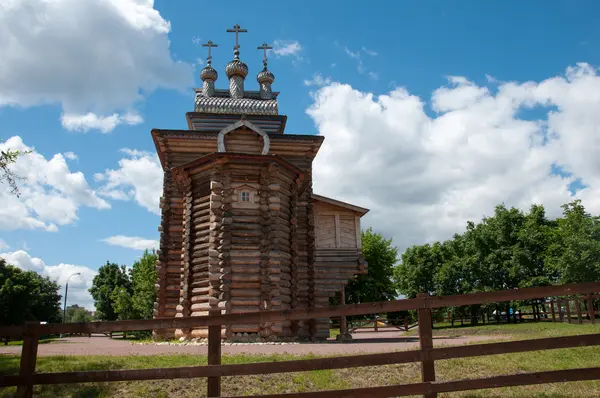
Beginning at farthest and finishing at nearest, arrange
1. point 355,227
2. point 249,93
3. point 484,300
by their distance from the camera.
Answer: point 249,93 < point 355,227 < point 484,300

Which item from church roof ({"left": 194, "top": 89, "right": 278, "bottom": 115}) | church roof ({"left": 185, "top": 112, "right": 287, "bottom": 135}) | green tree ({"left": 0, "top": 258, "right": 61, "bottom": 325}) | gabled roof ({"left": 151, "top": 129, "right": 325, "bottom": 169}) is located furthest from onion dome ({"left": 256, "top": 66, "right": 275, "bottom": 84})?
green tree ({"left": 0, "top": 258, "right": 61, "bottom": 325})

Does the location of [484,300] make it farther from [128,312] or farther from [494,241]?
[128,312]

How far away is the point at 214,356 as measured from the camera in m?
6.65

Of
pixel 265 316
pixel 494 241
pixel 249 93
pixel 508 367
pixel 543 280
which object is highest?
pixel 249 93

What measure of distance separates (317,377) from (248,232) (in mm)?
10797

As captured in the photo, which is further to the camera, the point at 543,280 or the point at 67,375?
the point at 543,280

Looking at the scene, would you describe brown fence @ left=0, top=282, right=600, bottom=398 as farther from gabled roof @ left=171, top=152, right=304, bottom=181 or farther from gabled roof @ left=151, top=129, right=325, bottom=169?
gabled roof @ left=151, top=129, right=325, bottom=169

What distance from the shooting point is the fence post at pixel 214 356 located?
662 cm

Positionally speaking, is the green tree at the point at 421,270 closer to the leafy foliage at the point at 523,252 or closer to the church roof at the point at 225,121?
the leafy foliage at the point at 523,252

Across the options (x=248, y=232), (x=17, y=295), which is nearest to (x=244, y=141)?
(x=248, y=232)

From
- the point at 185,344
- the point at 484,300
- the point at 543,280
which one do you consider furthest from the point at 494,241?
the point at 484,300

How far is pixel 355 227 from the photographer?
1025 inches

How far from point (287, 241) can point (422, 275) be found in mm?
37520

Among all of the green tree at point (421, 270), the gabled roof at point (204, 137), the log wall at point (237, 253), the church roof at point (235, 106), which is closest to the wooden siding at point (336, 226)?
the log wall at point (237, 253)
